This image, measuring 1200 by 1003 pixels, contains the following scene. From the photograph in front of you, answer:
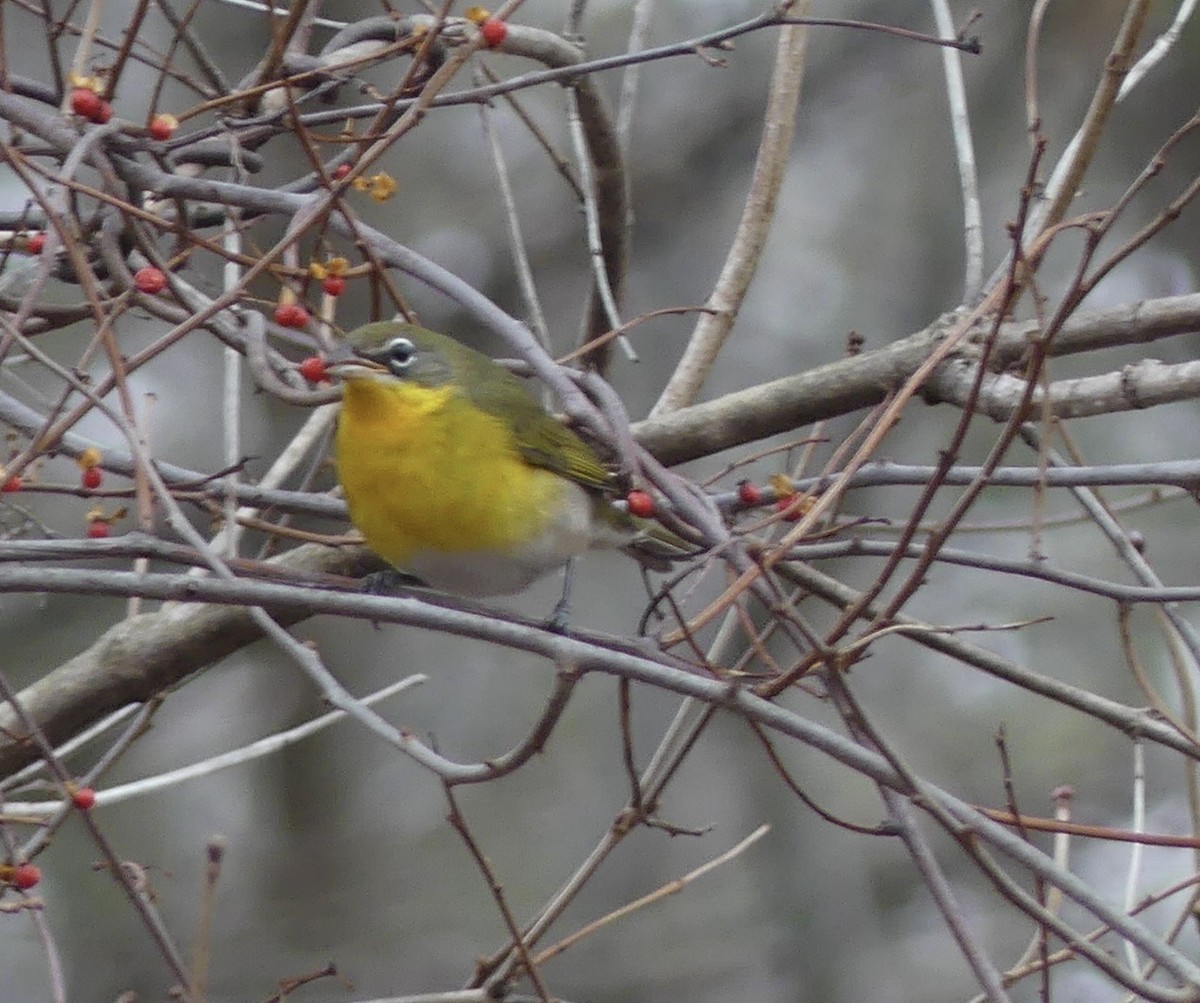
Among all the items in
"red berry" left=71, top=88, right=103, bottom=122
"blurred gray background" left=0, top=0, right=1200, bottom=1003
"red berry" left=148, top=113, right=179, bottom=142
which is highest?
"red berry" left=71, top=88, right=103, bottom=122

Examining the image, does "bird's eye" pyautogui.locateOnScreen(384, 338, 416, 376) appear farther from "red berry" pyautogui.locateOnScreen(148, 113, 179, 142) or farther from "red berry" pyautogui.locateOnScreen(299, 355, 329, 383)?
"red berry" pyautogui.locateOnScreen(148, 113, 179, 142)

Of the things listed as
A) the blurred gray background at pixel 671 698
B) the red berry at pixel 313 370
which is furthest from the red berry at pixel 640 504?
the blurred gray background at pixel 671 698

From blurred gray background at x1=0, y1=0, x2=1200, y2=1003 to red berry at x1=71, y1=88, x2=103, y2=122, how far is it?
5684mm

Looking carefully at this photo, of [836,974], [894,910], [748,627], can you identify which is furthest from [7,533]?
[894,910]

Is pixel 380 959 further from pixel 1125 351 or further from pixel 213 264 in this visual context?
pixel 1125 351

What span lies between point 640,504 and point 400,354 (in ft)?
4.71

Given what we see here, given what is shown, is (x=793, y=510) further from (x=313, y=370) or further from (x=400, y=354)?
(x=400, y=354)

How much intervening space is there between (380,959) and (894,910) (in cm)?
294

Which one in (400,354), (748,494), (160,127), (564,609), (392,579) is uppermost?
(160,127)

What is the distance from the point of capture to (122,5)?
348 inches

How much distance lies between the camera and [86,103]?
107 inches

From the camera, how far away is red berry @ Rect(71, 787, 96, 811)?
2.57m

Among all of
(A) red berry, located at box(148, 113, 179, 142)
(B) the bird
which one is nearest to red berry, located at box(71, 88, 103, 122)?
(A) red berry, located at box(148, 113, 179, 142)

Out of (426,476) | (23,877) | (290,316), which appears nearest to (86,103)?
(290,316)
